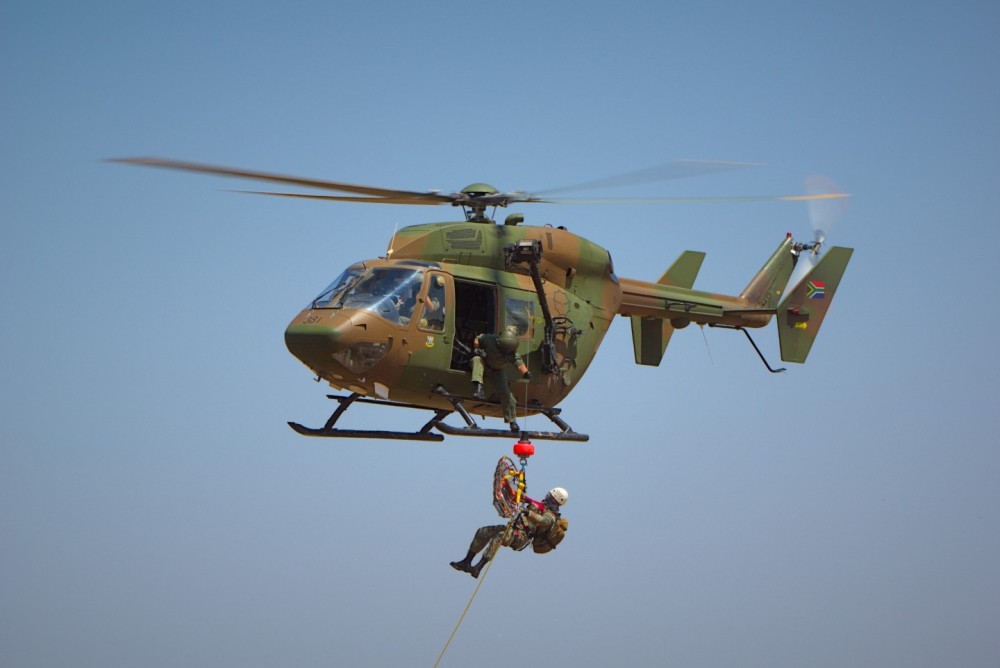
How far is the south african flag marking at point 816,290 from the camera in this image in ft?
78.0

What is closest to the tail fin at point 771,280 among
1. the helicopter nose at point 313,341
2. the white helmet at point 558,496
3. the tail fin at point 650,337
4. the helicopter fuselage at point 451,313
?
the tail fin at point 650,337

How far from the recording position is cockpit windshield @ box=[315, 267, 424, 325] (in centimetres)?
1742

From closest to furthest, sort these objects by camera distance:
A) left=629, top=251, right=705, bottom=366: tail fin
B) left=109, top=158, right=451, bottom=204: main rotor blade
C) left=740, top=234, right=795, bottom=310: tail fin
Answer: left=109, top=158, right=451, bottom=204: main rotor blade
left=629, top=251, right=705, bottom=366: tail fin
left=740, top=234, right=795, bottom=310: tail fin

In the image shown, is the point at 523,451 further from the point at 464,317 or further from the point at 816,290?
the point at 816,290

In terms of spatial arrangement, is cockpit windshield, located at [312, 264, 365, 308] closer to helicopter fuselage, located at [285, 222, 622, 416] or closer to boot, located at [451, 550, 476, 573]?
helicopter fuselage, located at [285, 222, 622, 416]

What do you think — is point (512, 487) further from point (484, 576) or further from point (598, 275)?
point (598, 275)

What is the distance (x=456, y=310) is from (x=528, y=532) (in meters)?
3.27

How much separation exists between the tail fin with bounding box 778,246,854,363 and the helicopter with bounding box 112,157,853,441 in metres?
3.10

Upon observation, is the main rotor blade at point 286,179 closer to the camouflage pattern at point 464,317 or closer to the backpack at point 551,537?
the camouflage pattern at point 464,317

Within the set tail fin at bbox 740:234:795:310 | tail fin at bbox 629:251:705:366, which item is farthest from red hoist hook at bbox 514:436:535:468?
tail fin at bbox 740:234:795:310

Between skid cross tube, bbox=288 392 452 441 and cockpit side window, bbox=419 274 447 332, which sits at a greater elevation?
cockpit side window, bbox=419 274 447 332

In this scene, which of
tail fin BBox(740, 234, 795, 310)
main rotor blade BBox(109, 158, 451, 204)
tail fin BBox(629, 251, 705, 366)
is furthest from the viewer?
tail fin BBox(740, 234, 795, 310)

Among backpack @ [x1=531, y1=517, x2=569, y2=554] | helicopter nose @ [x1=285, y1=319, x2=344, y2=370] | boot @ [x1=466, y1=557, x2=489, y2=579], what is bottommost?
boot @ [x1=466, y1=557, x2=489, y2=579]

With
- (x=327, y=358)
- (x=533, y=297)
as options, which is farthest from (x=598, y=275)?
(x=327, y=358)
